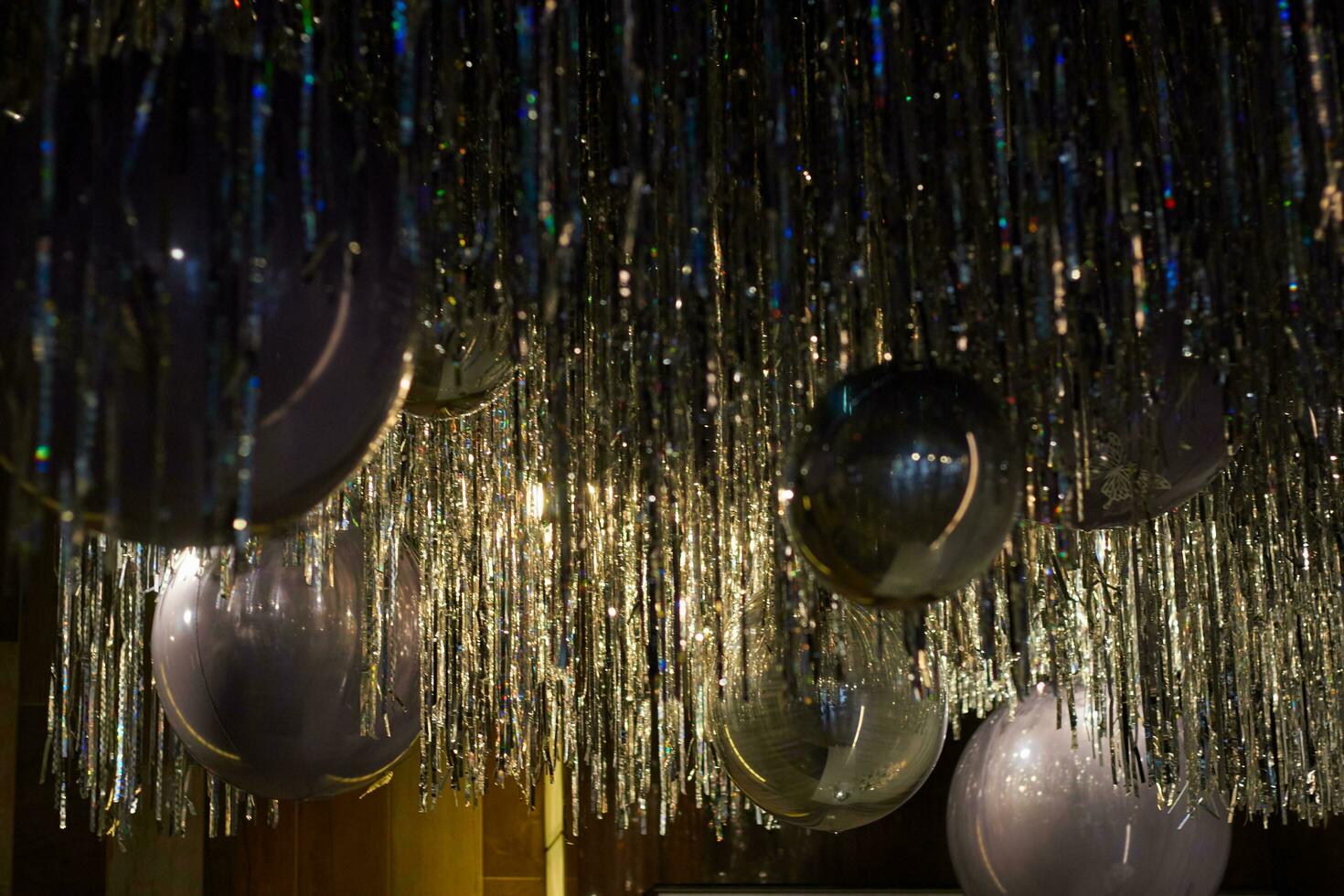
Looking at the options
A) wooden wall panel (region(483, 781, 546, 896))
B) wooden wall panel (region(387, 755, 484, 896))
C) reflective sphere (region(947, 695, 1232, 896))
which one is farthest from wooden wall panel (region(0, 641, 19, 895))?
reflective sphere (region(947, 695, 1232, 896))

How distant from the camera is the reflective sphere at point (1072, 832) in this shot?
78.8 inches

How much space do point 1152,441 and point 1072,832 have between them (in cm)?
88

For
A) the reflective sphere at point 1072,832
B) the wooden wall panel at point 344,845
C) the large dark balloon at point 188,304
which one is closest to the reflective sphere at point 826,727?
the reflective sphere at point 1072,832

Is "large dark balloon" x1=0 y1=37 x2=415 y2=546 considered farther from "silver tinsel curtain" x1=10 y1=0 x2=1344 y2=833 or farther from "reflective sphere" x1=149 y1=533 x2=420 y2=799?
"reflective sphere" x1=149 y1=533 x2=420 y2=799

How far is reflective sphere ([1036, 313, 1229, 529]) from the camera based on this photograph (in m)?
1.29

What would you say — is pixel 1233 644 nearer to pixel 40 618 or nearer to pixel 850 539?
pixel 850 539

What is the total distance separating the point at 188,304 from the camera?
78cm

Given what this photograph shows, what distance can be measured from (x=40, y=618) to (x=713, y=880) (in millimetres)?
1796

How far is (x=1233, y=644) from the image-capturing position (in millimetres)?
2055

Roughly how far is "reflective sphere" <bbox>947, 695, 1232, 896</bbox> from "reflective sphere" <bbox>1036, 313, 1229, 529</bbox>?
0.77 metres

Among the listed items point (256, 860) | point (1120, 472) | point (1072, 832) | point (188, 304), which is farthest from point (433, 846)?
point (188, 304)

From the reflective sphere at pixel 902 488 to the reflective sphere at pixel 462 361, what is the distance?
0.43 metres

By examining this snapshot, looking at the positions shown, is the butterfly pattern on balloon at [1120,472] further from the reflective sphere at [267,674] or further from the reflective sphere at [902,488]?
the reflective sphere at [267,674]

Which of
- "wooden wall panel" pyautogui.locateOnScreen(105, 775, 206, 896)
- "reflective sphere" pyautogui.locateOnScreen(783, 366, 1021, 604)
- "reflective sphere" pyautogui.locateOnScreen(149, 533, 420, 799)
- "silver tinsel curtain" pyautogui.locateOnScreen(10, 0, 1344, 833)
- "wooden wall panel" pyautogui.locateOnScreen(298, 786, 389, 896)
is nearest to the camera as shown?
"reflective sphere" pyautogui.locateOnScreen(783, 366, 1021, 604)
